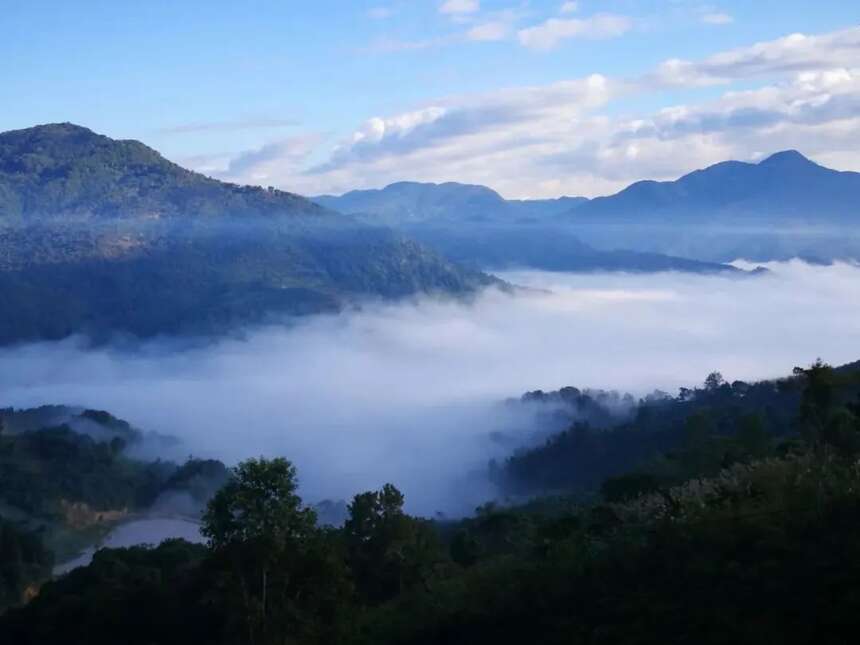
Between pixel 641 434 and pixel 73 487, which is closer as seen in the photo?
pixel 641 434

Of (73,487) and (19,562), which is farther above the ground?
(19,562)

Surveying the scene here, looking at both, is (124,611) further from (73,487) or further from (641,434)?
(73,487)

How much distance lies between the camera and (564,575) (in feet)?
43.5

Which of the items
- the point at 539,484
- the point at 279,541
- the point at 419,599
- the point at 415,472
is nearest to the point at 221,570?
the point at 279,541

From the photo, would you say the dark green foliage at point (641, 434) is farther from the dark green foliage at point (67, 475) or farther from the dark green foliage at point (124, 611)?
the dark green foliage at point (67, 475)

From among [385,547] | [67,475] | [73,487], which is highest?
[385,547]

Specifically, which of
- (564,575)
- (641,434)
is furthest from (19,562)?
(564,575)

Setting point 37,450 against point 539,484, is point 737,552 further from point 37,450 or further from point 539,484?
point 37,450

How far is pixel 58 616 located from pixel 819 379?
60.9 feet

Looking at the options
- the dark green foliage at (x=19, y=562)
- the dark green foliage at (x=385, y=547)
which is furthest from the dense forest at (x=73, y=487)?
the dark green foliage at (x=385, y=547)

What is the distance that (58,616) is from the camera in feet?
82.6

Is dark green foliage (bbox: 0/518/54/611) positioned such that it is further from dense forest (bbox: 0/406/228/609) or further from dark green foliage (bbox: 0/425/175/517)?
dark green foliage (bbox: 0/425/175/517)

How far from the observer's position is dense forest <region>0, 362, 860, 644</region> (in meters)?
11.2

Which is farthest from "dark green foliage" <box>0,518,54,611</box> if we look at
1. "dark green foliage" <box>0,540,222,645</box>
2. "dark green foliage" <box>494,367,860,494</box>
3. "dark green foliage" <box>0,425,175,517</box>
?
"dark green foliage" <box>494,367,860,494</box>
